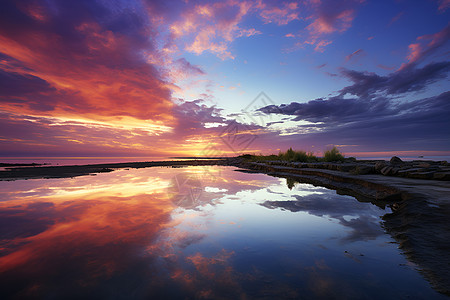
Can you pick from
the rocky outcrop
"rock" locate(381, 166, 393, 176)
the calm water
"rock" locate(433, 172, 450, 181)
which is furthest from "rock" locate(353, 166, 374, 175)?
the calm water

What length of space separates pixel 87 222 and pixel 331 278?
4.18 metres

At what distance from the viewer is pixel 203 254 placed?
253 centimetres

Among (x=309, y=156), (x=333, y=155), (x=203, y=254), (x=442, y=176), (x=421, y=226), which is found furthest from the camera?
(x=309, y=156)

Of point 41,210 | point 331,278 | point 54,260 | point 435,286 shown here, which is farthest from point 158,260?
point 41,210

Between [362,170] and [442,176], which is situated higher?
[362,170]

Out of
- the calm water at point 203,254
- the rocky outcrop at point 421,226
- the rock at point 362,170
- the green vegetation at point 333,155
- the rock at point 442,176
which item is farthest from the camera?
the green vegetation at point 333,155

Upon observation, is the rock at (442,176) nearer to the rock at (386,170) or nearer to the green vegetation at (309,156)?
the rock at (386,170)

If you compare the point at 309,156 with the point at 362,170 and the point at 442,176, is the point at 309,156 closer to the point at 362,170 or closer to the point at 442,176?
the point at 362,170

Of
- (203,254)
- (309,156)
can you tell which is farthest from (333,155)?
(203,254)

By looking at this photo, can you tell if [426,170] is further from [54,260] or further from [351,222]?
[54,260]

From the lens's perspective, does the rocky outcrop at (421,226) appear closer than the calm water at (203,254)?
No

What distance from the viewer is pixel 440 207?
11.8ft

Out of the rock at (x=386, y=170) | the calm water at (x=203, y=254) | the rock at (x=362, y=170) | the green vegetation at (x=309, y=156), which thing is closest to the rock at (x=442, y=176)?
the rock at (x=386, y=170)

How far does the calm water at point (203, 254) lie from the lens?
5.99ft
